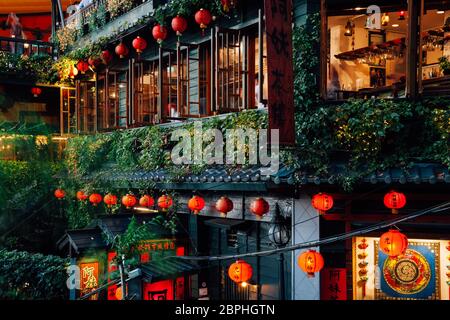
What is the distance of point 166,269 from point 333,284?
13.9 feet

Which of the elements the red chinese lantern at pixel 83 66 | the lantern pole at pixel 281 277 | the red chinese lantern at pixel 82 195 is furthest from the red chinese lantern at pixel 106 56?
the lantern pole at pixel 281 277

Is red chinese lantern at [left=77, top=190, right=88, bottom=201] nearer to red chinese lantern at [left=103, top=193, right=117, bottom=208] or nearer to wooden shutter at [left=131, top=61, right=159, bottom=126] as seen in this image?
red chinese lantern at [left=103, top=193, right=117, bottom=208]

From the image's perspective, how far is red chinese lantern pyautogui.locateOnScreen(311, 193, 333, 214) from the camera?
33.9 feet

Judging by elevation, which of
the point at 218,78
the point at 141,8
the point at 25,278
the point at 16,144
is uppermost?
the point at 141,8

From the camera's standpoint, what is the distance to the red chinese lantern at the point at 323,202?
10.3 m

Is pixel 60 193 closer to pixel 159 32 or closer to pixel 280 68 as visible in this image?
pixel 159 32

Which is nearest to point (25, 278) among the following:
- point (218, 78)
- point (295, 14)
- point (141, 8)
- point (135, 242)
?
point (135, 242)

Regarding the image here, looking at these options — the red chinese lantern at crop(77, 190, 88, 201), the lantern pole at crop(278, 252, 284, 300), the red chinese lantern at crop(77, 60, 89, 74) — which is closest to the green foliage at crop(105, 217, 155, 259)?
the lantern pole at crop(278, 252, 284, 300)

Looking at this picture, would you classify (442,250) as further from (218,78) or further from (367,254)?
(218,78)

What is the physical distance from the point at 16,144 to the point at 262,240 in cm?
1394

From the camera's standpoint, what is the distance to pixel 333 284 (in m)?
11.3

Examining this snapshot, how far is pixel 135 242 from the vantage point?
12.6 metres

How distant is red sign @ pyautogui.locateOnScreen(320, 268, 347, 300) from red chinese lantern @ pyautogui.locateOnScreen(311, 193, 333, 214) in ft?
5.91
